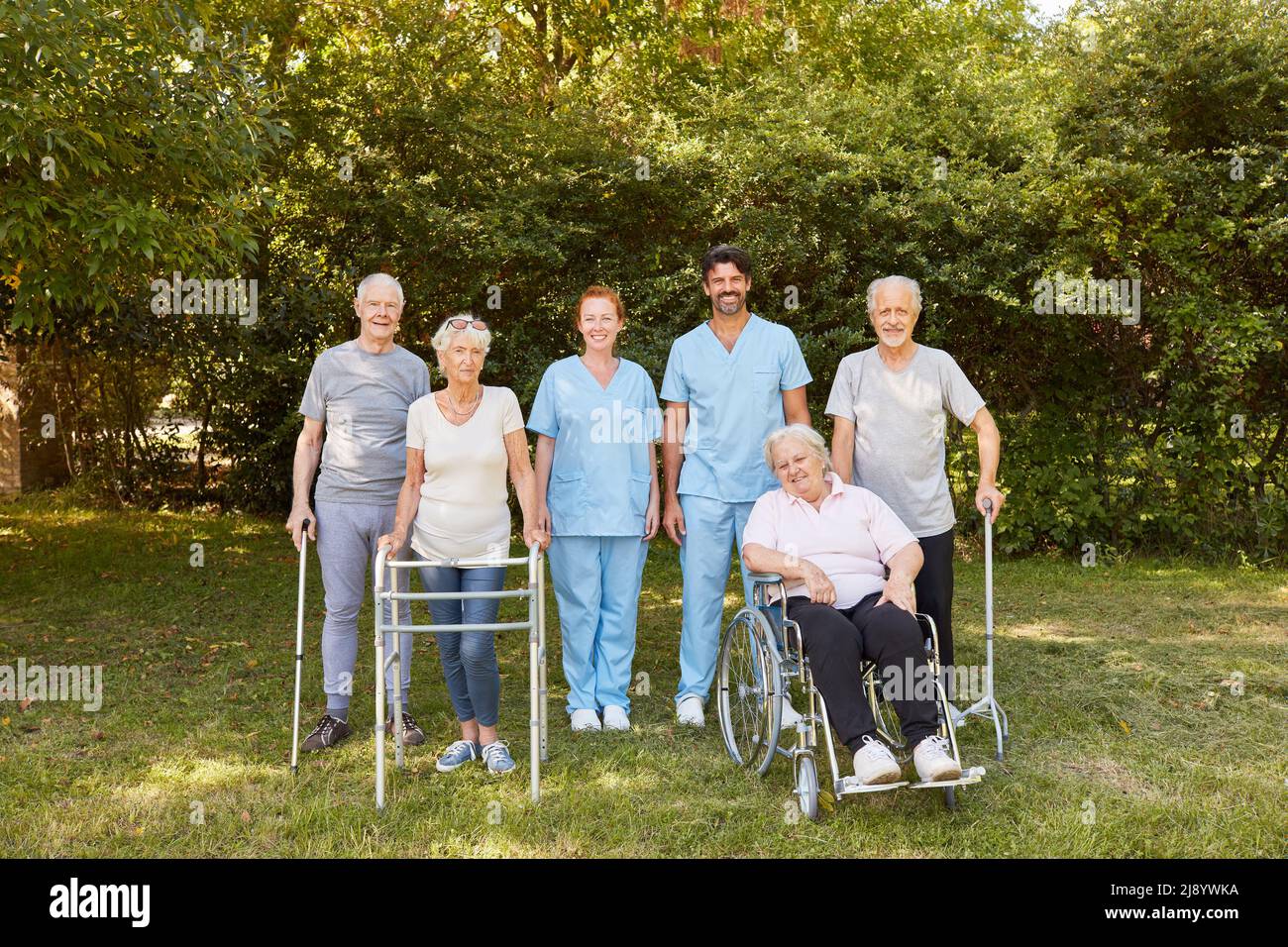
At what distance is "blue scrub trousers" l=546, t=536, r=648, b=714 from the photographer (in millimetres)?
4219

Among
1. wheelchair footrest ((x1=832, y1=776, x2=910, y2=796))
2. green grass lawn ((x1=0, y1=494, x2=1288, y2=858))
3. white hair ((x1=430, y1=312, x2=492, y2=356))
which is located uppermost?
white hair ((x1=430, y1=312, x2=492, y2=356))

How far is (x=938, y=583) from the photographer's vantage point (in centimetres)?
384

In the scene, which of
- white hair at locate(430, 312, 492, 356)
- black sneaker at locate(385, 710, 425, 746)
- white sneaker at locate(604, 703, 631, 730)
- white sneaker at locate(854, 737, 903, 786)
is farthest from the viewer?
white sneaker at locate(604, 703, 631, 730)

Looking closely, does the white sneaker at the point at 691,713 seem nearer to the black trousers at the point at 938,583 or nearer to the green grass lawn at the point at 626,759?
the green grass lawn at the point at 626,759

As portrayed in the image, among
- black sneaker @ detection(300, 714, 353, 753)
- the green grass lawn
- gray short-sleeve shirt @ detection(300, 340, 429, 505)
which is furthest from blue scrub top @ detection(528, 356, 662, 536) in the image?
black sneaker @ detection(300, 714, 353, 753)

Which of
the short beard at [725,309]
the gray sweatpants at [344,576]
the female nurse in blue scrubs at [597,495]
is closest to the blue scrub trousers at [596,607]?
the female nurse in blue scrubs at [597,495]

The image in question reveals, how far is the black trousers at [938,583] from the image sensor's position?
12.6 ft

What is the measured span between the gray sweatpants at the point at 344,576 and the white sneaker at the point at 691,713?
1016mm

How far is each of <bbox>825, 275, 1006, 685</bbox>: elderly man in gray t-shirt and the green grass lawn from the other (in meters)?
0.68

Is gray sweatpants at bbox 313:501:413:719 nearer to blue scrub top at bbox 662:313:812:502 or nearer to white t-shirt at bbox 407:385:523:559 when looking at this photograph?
white t-shirt at bbox 407:385:523:559

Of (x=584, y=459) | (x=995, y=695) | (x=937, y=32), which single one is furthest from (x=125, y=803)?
(x=937, y=32)

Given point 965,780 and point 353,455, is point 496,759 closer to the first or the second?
point 353,455

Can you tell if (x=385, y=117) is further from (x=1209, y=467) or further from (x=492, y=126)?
(x=1209, y=467)

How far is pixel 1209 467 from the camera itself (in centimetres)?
742
